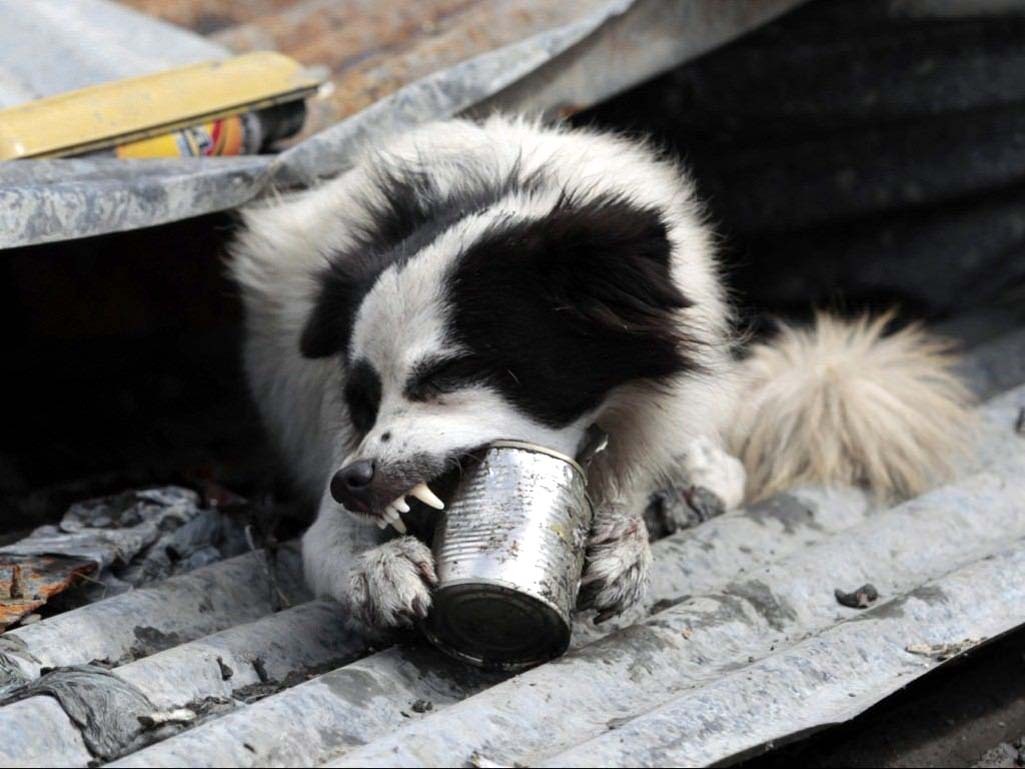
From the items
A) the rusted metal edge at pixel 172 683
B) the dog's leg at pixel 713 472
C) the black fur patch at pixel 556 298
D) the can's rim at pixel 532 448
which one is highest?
the dog's leg at pixel 713 472

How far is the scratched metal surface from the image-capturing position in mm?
3066

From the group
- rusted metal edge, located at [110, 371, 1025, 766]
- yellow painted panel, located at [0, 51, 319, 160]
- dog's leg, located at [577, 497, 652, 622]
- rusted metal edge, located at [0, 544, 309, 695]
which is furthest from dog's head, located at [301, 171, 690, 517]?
yellow painted panel, located at [0, 51, 319, 160]

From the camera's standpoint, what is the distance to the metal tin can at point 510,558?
7.68 feet

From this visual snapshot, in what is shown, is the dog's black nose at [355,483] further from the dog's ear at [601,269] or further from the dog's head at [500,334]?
the dog's ear at [601,269]

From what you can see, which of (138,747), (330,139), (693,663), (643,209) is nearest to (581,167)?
(643,209)

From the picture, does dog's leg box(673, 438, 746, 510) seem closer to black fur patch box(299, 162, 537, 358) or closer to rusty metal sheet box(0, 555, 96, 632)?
black fur patch box(299, 162, 537, 358)

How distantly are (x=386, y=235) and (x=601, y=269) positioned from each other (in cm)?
53

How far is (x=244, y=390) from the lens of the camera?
397 centimetres

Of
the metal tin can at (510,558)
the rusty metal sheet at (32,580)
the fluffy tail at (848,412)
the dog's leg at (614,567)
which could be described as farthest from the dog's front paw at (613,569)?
the rusty metal sheet at (32,580)

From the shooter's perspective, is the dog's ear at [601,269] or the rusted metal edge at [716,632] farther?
the dog's ear at [601,269]

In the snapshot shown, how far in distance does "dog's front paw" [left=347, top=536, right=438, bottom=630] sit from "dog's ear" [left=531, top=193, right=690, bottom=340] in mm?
500

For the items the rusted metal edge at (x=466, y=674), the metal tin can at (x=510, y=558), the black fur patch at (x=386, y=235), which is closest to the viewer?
the rusted metal edge at (x=466, y=674)

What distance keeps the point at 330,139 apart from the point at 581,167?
2.57 feet

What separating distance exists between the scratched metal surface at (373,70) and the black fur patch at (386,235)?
0.47 m
